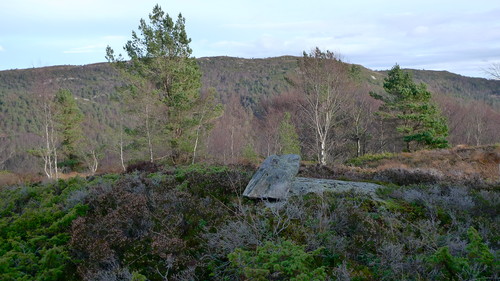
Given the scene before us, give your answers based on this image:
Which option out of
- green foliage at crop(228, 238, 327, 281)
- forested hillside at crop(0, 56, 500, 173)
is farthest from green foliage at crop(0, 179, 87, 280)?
forested hillside at crop(0, 56, 500, 173)

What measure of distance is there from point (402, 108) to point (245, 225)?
26.1 meters

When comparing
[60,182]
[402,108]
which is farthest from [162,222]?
[402,108]

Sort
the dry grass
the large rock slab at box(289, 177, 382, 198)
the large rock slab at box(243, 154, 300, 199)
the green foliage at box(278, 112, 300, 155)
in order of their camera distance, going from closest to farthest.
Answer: the large rock slab at box(243, 154, 300, 199)
the large rock slab at box(289, 177, 382, 198)
the dry grass
the green foliage at box(278, 112, 300, 155)

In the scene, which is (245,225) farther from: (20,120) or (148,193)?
(20,120)

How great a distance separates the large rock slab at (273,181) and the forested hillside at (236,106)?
459 inches

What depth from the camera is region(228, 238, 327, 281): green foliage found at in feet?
8.20

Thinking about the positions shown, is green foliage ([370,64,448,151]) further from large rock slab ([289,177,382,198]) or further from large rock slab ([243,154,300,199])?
large rock slab ([243,154,300,199])

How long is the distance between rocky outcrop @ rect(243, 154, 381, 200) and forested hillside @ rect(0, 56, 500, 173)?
1154cm

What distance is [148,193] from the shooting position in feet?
19.6

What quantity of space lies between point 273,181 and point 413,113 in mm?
23704

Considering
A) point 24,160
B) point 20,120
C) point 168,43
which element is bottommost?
point 24,160

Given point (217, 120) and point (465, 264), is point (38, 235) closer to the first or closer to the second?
point (465, 264)

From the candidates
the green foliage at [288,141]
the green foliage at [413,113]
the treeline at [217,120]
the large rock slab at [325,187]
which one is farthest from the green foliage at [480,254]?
the green foliage at [288,141]

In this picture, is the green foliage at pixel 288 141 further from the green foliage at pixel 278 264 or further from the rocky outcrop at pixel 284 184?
the green foliage at pixel 278 264
